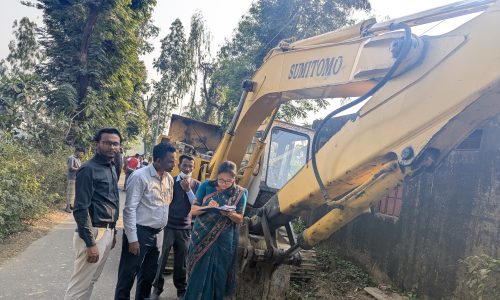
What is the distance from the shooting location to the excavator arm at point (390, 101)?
6.42ft

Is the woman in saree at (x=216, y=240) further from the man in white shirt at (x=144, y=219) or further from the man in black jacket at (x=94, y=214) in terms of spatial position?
the man in black jacket at (x=94, y=214)

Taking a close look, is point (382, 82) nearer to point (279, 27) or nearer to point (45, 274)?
point (45, 274)

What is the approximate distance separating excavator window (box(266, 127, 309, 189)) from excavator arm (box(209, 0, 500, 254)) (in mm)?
2311

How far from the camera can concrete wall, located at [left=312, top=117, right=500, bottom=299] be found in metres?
4.80

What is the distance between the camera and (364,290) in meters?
5.86

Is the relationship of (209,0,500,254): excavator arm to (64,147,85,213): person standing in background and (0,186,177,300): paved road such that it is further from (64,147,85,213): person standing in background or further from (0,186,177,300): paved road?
(64,147,85,213): person standing in background

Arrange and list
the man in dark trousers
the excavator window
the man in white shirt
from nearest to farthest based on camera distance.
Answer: the man in white shirt, the man in dark trousers, the excavator window

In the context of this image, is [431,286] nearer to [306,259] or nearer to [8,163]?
[306,259]

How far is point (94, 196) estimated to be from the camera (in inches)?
128

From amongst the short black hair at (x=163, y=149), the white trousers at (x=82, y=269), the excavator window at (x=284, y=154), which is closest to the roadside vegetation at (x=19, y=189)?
the white trousers at (x=82, y=269)

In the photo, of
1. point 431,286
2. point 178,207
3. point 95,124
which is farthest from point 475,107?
point 95,124

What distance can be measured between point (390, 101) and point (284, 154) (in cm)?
361

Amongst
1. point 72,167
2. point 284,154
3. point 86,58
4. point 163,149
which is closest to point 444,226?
point 284,154

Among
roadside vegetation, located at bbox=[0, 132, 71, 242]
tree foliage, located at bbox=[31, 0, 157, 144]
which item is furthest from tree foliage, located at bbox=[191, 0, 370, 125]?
roadside vegetation, located at bbox=[0, 132, 71, 242]
